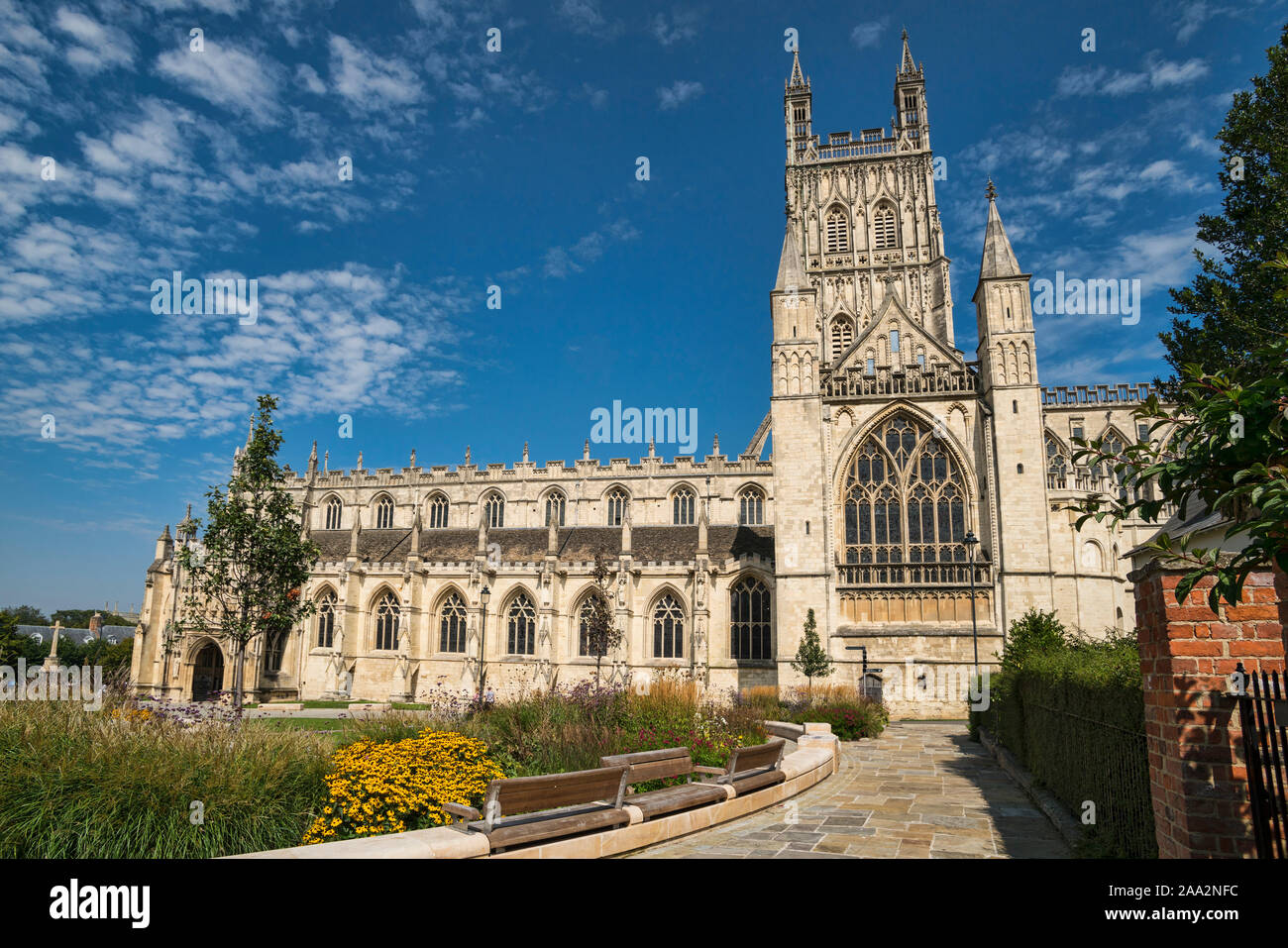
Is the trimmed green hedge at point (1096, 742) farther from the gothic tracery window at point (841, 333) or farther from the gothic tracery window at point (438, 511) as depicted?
the gothic tracery window at point (438, 511)

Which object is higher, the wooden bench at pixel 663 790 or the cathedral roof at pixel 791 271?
the cathedral roof at pixel 791 271

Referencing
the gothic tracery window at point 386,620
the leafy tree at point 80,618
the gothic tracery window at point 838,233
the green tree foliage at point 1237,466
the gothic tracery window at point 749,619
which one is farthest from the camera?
the leafy tree at point 80,618

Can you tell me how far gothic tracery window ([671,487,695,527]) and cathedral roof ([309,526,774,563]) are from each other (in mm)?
2116

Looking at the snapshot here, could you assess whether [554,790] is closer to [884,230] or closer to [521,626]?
[521,626]

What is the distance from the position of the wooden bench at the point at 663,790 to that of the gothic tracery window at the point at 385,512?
38.7 m

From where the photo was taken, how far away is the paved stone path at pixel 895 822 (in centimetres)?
752

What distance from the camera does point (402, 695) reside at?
3388cm

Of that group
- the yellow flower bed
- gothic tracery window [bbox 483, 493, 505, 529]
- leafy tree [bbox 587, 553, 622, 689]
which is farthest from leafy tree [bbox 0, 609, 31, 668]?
the yellow flower bed

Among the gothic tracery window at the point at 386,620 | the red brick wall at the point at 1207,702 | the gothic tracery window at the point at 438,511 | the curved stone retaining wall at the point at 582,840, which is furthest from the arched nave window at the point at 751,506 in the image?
the red brick wall at the point at 1207,702

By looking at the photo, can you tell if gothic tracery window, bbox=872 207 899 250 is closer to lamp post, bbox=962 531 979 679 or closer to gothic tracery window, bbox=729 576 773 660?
gothic tracery window, bbox=729 576 773 660

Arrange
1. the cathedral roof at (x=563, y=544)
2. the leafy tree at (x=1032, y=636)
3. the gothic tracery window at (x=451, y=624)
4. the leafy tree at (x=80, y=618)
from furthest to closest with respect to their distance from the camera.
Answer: the leafy tree at (x=80, y=618), the gothic tracery window at (x=451, y=624), the cathedral roof at (x=563, y=544), the leafy tree at (x=1032, y=636)

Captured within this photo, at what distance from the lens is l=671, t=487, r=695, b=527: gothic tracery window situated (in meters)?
40.7
